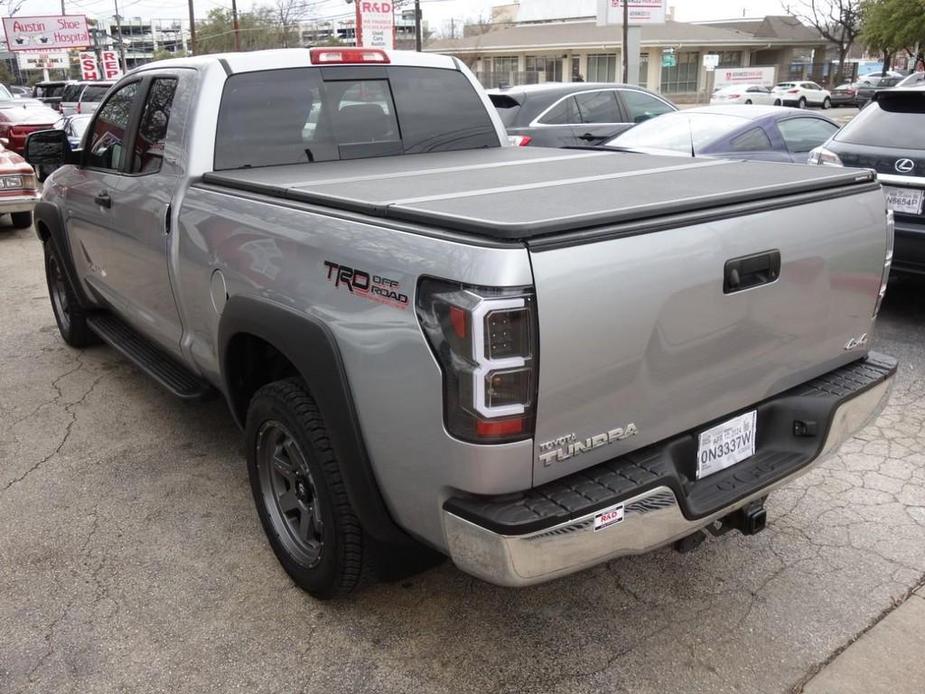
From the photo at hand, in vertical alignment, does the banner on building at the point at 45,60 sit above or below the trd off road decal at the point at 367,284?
above

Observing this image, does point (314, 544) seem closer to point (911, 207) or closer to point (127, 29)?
point (911, 207)

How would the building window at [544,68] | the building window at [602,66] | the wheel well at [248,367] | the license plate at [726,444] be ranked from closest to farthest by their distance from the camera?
the license plate at [726,444] < the wheel well at [248,367] < the building window at [602,66] < the building window at [544,68]

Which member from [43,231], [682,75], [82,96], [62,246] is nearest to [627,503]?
[62,246]

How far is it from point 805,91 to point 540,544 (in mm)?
48709

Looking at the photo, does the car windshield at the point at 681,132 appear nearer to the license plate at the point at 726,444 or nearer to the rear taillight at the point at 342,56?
the rear taillight at the point at 342,56

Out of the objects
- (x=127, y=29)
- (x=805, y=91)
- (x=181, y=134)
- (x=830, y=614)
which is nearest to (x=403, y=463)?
(x=830, y=614)

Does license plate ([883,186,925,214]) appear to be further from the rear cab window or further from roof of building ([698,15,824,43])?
roof of building ([698,15,824,43])

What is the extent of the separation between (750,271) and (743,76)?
5640 centimetres

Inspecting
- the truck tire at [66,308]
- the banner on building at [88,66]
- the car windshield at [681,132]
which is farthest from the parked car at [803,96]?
the truck tire at [66,308]

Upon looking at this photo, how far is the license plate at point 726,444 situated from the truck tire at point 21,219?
448 inches

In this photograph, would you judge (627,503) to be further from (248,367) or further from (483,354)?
(248,367)

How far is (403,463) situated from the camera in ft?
7.59

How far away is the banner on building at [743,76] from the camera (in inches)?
2087

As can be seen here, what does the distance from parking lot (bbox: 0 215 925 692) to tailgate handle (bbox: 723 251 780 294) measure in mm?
1250
